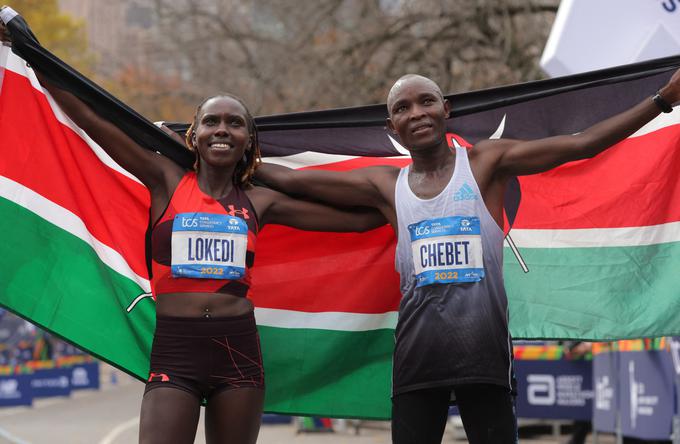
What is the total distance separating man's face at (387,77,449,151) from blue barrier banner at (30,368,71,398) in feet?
56.7

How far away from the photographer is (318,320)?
6215mm

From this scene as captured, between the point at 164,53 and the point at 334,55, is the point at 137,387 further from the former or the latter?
the point at 334,55

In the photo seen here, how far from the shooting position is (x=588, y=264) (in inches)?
239

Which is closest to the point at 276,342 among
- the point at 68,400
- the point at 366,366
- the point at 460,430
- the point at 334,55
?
the point at 366,366

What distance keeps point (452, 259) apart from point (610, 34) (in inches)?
149

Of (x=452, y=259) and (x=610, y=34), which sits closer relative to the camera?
(x=452, y=259)

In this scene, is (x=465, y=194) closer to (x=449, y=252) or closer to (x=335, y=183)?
(x=449, y=252)

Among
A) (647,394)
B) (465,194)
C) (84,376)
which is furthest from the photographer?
(84,376)

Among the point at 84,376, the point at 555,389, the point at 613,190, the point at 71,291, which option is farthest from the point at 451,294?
the point at 84,376

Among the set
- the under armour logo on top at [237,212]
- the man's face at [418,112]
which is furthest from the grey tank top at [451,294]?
the under armour logo on top at [237,212]

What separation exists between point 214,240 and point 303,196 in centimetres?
65

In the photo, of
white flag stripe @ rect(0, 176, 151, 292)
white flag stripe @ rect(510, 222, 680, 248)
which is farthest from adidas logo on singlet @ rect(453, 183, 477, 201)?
white flag stripe @ rect(0, 176, 151, 292)

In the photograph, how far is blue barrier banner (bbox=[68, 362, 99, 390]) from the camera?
23.0 metres

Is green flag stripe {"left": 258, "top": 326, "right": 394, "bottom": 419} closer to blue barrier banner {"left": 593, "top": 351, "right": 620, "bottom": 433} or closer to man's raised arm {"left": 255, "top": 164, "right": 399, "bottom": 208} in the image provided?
man's raised arm {"left": 255, "top": 164, "right": 399, "bottom": 208}
